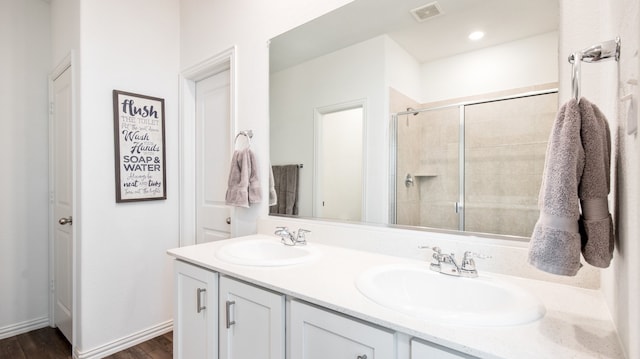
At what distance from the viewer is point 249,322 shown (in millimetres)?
1081

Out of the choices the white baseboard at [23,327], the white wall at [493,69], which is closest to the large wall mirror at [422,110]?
the white wall at [493,69]

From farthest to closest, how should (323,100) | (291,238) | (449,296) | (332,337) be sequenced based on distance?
(323,100), (291,238), (449,296), (332,337)

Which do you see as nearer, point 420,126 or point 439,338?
point 439,338

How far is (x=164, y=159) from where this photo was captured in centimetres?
227

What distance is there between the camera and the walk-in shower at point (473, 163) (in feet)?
3.43

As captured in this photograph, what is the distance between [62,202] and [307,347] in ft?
7.33

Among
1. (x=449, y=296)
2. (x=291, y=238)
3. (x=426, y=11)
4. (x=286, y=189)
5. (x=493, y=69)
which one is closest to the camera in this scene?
(x=449, y=296)

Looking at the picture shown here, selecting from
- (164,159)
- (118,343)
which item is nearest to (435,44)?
(164,159)

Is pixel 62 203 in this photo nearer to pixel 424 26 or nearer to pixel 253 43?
pixel 253 43

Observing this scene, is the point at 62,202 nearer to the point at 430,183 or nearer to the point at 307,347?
the point at 307,347

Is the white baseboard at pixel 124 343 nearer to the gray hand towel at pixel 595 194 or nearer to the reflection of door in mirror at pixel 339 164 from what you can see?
the reflection of door in mirror at pixel 339 164

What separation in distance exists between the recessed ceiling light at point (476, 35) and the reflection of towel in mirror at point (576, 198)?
2.22 ft

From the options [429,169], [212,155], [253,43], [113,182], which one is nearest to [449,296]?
[429,169]

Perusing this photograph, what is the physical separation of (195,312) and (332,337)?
767 millimetres
